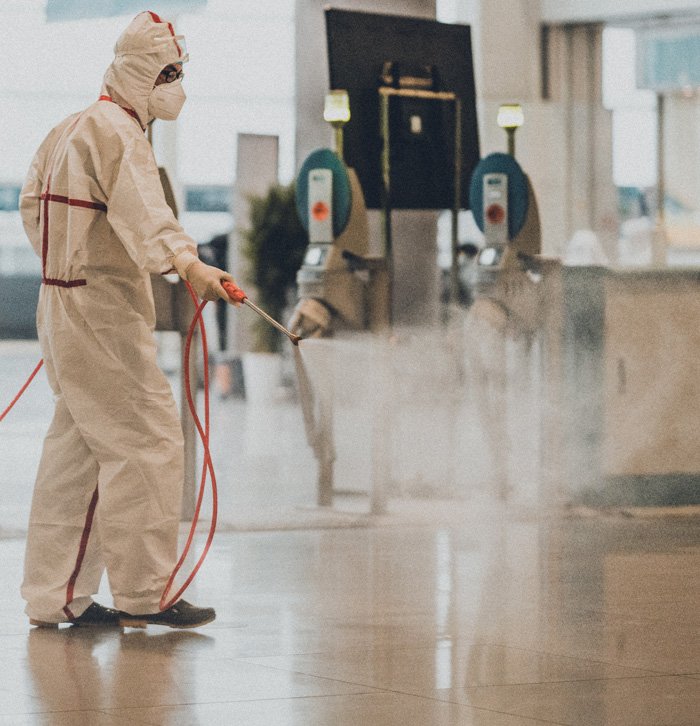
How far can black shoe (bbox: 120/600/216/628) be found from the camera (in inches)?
135

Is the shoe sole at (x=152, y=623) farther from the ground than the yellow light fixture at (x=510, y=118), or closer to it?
closer to it

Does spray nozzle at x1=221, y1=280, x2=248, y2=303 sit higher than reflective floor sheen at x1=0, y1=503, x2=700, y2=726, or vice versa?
spray nozzle at x1=221, y1=280, x2=248, y2=303

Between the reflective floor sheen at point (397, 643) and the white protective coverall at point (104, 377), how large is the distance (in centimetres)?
14

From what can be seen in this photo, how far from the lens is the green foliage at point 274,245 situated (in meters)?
12.2

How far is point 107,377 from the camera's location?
134 inches

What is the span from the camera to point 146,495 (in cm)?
340

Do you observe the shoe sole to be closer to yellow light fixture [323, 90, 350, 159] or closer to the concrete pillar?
yellow light fixture [323, 90, 350, 159]

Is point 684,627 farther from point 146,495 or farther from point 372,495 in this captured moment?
point 372,495

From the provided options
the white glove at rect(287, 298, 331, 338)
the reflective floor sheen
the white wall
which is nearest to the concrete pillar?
the white glove at rect(287, 298, 331, 338)

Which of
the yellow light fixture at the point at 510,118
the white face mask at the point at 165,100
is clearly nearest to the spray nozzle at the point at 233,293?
the white face mask at the point at 165,100

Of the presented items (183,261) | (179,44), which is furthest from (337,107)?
(183,261)

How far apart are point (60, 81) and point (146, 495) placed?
1283 cm

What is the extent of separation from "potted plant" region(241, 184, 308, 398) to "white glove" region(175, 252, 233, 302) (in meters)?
8.93

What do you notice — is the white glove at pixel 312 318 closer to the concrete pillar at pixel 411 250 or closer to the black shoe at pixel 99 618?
the concrete pillar at pixel 411 250
